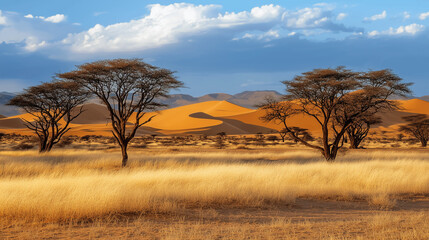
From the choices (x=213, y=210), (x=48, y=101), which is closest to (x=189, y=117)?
(x=48, y=101)

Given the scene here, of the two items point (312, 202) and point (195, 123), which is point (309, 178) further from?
point (195, 123)

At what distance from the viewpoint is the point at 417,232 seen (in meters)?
6.26

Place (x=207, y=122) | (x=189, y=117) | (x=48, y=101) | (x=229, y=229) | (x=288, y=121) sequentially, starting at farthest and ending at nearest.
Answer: (x=189, y=117) → (x=288, y=121) → (x=207, y=122) → (x=48, y=101) → (x=229, y=229)

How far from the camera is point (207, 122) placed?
10706 centimetres

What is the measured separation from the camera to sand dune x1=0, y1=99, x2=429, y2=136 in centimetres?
9756

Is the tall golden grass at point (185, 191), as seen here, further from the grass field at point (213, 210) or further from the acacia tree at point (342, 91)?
the acacia tree at point (342, 91)

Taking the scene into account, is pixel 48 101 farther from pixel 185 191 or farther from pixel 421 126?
pixel 421 126

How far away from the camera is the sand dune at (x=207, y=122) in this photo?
97562mm

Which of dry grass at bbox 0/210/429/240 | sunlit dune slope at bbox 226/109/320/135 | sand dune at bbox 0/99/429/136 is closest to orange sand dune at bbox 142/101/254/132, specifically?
sand dune at bbox 0/99/429/136

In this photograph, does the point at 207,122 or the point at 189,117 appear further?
the point at 189,117

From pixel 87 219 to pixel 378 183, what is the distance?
9.31 m

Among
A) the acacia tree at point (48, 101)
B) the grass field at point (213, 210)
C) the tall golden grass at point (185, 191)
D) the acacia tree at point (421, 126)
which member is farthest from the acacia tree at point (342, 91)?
the acacia tree at point (421, 126)

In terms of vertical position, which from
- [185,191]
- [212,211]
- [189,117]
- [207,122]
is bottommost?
[212,211]

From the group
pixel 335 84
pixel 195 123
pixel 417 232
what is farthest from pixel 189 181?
pixel 195 123
